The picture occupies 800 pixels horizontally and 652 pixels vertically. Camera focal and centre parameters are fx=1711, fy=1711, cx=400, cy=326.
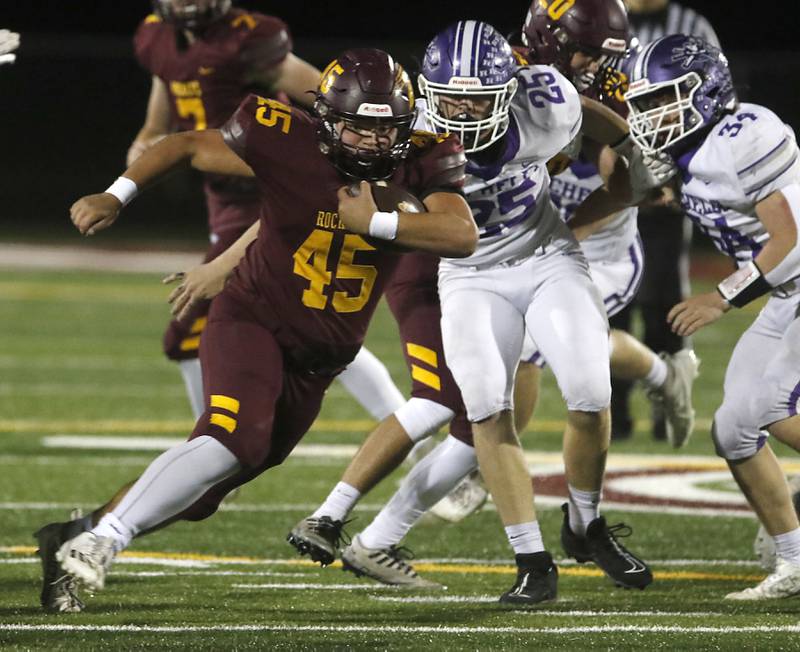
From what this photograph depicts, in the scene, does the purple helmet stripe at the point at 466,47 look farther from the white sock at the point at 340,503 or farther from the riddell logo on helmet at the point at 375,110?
the white sock at the point at 340,503

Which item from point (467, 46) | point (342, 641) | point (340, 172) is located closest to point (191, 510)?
point (342, 641)

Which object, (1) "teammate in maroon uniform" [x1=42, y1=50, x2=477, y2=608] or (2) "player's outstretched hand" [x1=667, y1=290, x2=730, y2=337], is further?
(2) "player's outstretched hand" [x1=667, y1=290, x2=730, y2=337]

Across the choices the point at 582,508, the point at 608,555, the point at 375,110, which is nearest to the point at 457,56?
the point at 375,110

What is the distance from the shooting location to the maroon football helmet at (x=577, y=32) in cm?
509

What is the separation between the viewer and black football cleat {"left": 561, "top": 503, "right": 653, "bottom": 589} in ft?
15.6

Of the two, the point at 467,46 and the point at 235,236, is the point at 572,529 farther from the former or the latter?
the point at 235,236

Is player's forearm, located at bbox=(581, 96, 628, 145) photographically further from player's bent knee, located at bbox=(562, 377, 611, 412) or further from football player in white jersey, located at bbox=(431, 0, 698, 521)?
player's bent knee, located at bbox=(562, 377, 611, 412)

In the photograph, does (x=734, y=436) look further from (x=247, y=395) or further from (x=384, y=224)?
(x=247, y=395)

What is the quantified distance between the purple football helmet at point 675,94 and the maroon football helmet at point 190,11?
90.2 inches

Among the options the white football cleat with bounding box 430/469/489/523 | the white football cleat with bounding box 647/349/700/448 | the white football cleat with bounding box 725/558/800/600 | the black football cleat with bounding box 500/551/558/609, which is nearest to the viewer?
the black football cleat with bounding box 500/551/558/609

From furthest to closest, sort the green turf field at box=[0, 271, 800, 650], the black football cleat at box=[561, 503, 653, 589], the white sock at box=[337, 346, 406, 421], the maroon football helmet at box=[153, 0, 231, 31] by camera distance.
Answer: the maroon football helmet at box=[153, 0, 231, 31], the white sock at box=[337, 346, 406, 421], the black football cleat at box=[561, 503, 653, 589], the green turf field at box=[0, 271, 800, 650]

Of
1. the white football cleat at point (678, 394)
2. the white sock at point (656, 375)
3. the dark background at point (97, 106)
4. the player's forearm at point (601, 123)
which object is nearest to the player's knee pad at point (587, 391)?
the player's forearm at point (601, 123)

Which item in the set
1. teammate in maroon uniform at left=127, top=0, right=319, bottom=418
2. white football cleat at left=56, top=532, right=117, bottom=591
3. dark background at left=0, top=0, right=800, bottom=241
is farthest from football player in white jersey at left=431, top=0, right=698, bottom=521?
dark background at left=0, top=0, right=800, bottom=241

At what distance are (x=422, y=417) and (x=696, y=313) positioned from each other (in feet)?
2.95
